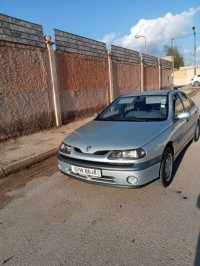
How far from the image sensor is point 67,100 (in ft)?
30.5

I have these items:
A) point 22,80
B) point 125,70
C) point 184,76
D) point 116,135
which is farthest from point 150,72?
point 184,76

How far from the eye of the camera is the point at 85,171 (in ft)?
10.6

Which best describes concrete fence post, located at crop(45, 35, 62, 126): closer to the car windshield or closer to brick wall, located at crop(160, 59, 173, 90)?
the car windshield

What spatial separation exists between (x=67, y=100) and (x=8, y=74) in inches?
115

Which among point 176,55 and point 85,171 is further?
point 176,55

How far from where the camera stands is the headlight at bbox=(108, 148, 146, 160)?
118 inches

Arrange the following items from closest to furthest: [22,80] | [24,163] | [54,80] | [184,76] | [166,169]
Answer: [166,169]
[24,163]
[22,80]
[54,80]
[184,76]

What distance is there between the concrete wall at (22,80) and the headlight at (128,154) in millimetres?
4581

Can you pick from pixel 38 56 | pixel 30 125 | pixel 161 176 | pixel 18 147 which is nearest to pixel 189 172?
pixel 161 176

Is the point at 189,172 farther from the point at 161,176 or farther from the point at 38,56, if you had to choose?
the point at 38,56

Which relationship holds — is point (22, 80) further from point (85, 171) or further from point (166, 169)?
point (166, 169)

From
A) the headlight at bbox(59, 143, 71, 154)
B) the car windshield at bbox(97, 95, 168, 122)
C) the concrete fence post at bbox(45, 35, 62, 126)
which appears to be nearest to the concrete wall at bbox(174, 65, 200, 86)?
the concrete fence post at bbox(45, 35, 62, 126)

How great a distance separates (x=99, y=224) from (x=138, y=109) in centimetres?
234

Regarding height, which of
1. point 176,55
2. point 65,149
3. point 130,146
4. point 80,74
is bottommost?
point 65,149
